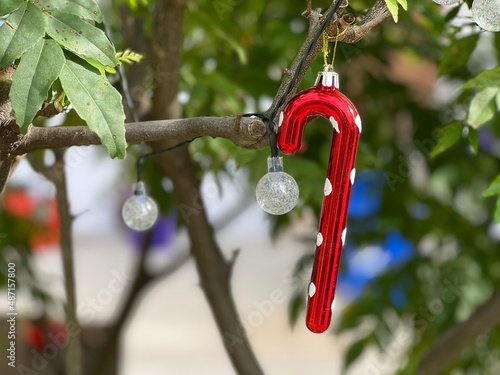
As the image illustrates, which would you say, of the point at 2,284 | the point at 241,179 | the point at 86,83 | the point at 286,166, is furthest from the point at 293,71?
the point at 2,284

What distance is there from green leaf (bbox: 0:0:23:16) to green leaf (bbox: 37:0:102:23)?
0.02m

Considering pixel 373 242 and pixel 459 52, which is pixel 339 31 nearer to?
pixel 459 52

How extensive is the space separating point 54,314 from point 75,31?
1052mm

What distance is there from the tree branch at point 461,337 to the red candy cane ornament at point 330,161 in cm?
49

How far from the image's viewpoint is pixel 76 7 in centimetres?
53

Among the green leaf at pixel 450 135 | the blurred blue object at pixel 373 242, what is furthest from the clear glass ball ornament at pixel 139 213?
the blurred blue object at pixel 373 242

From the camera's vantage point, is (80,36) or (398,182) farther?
(398,182)

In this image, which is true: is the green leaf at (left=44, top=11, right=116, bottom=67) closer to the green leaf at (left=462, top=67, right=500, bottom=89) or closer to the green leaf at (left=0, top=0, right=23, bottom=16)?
the green leaf at (left=0, top=0, right=23, bottom=16)

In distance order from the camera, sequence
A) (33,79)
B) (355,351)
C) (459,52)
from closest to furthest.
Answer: (33,79) → (459,52) → (355,351)

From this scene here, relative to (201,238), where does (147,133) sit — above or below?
below

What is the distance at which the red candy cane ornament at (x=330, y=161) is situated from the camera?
21.2 inches

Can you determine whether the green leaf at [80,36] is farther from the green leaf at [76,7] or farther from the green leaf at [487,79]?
the green leaf at [487,79]

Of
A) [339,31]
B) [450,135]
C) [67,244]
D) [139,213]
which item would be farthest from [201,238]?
[339,31]

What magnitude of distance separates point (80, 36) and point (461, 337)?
705 millimetres
